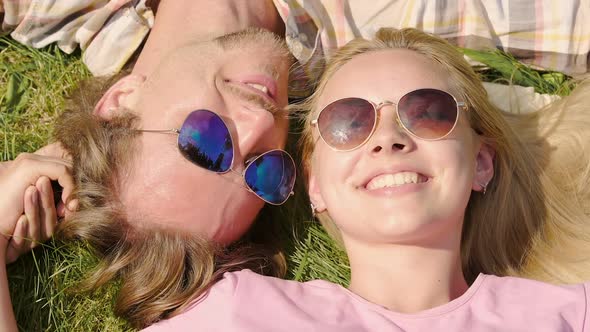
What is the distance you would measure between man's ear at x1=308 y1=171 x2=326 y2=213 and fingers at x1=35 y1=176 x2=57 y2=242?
4.00ft

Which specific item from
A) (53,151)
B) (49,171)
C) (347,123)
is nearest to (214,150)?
(347,123)

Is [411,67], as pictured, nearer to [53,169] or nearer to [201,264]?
[201,264]

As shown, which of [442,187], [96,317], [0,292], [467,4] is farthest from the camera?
[467,4]

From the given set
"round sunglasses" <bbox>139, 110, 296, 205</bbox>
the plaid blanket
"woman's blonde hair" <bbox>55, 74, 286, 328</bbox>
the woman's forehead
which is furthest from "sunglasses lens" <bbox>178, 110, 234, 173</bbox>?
the plaid blanket

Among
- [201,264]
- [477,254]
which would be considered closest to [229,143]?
[201,264]

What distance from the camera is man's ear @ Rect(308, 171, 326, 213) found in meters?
3.43

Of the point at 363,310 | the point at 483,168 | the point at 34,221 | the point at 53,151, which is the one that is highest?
the point at 53,151

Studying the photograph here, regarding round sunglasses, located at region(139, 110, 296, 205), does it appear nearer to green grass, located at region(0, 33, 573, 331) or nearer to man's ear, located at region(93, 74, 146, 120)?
man's ear, located at region(93, 74, 146, 120)

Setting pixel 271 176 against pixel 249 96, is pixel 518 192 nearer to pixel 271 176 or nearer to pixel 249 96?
pixel 271 176

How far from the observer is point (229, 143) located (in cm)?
315

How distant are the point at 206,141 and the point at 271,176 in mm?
365

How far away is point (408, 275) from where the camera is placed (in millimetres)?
3105

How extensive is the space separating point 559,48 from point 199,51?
6.93 feet

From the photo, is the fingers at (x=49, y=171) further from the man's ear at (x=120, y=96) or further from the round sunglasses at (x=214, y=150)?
the round sunglasses at (x=214, y=150)
